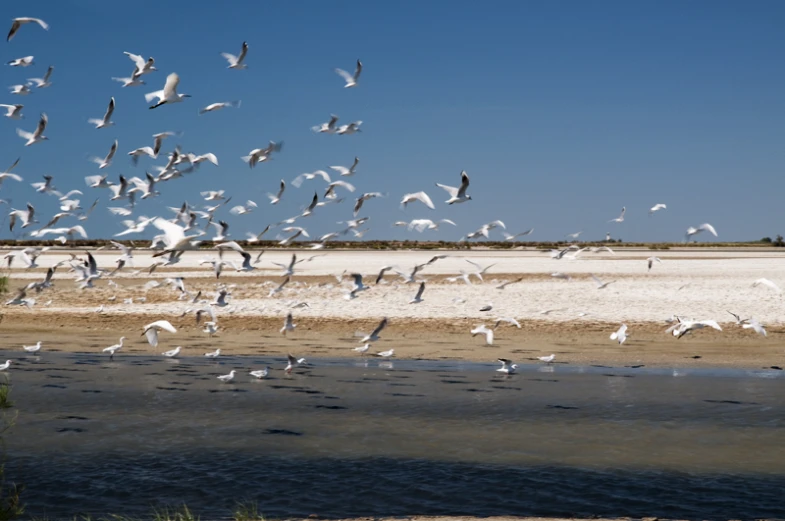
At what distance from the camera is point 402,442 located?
1369cm

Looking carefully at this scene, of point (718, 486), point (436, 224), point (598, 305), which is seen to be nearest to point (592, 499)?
point (718, 486)

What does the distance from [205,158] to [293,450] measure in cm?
742

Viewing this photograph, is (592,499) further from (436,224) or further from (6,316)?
(6,316)

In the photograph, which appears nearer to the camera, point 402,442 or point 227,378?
point 402,442

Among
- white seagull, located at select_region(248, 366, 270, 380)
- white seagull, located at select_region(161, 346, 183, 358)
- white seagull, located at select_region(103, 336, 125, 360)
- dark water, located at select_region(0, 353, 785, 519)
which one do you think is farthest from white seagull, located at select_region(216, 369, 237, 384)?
white seagull, located at select_region(103, 336, 125, 360)

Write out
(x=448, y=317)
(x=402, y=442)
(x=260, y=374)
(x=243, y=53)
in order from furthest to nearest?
(x=448, y=317) < (x=260, y=374) < (x=243, y=53) < (x=402, y=442)

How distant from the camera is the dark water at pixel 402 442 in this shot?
1070cm

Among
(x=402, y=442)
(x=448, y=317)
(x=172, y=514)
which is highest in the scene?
(x=448, y=317)

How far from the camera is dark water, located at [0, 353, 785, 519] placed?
10695mm

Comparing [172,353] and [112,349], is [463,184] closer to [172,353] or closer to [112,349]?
[172,353]

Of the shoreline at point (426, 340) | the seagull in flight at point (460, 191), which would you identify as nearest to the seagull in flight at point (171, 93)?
the seagull in flight at point (460, 191)

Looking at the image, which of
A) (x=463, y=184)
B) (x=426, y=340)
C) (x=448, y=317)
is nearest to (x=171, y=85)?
(x=463, y=184)

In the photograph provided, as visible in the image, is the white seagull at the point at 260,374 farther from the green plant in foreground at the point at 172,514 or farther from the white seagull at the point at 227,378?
the green plant in foreground at the point at 172,514

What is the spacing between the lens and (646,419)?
15281mm
